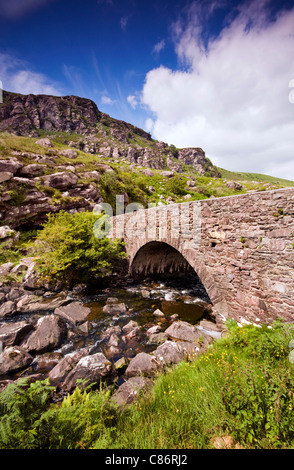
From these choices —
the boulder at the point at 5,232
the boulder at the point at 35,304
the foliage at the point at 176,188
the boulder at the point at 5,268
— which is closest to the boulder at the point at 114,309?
the boulder at the point at 35,304

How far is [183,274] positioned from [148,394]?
481 inches

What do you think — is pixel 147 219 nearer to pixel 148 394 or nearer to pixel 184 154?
pixel 148 394

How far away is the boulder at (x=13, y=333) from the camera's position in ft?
19.6

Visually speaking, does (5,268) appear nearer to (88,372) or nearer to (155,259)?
(155,259)

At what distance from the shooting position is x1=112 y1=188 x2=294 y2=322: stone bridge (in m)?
4.74

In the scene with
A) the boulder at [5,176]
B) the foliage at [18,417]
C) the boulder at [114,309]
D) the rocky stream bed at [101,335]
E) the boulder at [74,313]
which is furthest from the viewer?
the boulder at [5,176]

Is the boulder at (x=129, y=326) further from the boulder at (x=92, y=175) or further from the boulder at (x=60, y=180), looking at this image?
the boulder at (x=92, y=175)

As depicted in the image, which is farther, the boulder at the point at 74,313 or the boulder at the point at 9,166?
the boulder at the point at 9,166

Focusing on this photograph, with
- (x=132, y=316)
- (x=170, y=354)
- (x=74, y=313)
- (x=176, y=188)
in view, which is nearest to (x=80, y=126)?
(x=176, y=188)

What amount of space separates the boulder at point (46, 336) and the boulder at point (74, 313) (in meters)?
0.92

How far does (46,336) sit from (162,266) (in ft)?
32.6

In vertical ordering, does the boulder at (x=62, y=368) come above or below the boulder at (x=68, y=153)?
below

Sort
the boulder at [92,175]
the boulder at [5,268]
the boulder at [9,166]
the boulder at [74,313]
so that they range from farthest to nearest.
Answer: the boulder at [92,175] → the boulder at [9,166] → the boulder at [5,268] → the boulder at [74,313]

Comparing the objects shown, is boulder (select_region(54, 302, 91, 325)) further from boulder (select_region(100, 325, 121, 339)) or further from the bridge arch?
the bridge arch
